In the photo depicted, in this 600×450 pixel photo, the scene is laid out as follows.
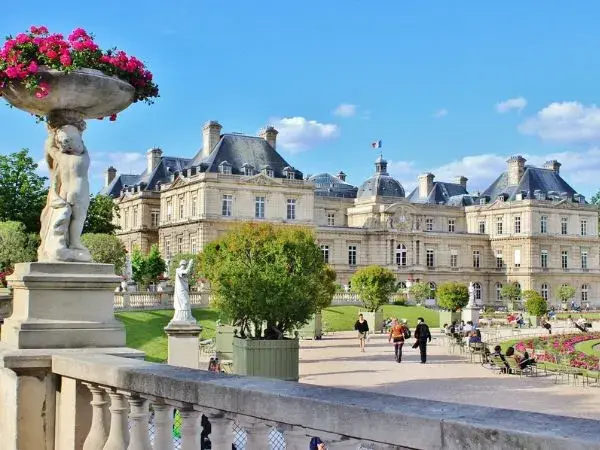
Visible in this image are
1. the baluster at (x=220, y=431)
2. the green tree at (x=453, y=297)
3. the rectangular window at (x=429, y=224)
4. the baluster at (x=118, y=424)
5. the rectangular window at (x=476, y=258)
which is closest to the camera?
the baluster at (x=220, y=431)

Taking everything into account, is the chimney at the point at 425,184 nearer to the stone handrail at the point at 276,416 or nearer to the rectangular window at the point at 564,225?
the rectangular window at the point at 564,225

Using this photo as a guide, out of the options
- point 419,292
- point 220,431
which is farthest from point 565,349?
point 419,292

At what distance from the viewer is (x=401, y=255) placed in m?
69.9

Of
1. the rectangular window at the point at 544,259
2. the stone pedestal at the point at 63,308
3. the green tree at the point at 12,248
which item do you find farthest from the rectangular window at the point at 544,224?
the stone pedestal at the point at 63,308

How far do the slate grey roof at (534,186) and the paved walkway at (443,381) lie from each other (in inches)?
1949

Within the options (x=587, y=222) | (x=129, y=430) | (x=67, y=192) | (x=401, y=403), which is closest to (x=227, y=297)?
(x=67, y=192)

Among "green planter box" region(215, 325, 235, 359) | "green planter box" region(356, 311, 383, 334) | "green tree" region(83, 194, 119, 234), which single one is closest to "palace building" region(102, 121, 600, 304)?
"green tree" region(83, 194, 119, 234)

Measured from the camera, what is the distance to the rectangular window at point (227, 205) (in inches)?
2290

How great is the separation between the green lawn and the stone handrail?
15.4 meters

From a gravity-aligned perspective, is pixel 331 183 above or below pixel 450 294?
above

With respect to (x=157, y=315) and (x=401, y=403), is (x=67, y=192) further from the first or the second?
(x=157, y=315)

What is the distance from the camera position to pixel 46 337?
5.35 metres

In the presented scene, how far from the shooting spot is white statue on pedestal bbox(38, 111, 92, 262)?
5711 millimetres

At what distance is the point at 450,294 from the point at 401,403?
A: 42260 mm
